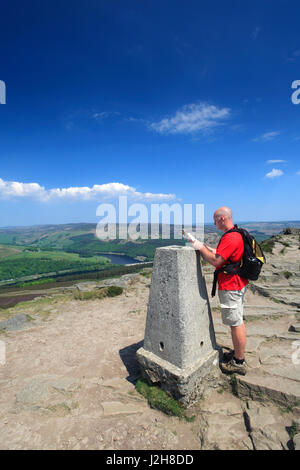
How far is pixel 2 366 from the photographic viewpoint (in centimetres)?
617

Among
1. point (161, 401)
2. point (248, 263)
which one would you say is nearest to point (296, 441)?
point (161, 401)

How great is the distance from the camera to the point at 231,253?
391cm

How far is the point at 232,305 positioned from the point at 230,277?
0.55 m

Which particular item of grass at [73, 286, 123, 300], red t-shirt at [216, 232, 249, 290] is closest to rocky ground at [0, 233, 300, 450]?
red t-shirt at [216, 232, 249, 290]

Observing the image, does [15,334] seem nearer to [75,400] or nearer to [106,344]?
[106,344]

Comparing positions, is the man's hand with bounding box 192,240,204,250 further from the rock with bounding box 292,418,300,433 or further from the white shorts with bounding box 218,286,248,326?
the rock with bounding box 292,418,300,433

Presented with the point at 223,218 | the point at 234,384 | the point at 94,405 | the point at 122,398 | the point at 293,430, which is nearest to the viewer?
the point at 293,430

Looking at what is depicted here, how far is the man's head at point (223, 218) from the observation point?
417cm

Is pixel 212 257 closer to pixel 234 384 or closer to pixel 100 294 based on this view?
pixel 234 384

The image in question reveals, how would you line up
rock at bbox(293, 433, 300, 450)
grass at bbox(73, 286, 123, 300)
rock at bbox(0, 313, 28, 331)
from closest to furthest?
rock at bbox(293, 433, 300, 450) → rock at bbox(0, 313, 28, 331) → grass at bbox(73, 286, 123, 300)

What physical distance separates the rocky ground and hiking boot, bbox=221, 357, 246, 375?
0.49ft

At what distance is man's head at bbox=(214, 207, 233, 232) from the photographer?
4.17 m

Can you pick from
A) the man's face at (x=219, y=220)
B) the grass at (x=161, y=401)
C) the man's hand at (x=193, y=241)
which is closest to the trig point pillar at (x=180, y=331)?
the grass at (x=161, y=401)

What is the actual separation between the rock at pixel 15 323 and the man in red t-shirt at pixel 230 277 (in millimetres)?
8396
